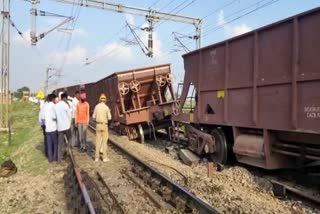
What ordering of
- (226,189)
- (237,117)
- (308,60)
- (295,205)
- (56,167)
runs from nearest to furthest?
(295,205)
(308,60)
(226,189)
(237,117)
(56,167)

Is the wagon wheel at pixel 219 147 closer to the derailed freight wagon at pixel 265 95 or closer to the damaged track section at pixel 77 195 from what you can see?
the derailed freight wagon at pixel 265 95

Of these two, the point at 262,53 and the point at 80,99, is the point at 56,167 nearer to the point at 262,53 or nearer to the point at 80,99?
the point at 80,99

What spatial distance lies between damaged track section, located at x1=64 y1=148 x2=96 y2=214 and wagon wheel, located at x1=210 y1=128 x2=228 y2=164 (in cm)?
386

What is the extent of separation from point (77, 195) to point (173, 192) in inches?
71.1

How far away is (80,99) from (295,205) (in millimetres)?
8626

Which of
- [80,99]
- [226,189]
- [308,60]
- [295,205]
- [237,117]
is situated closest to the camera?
[295,205]

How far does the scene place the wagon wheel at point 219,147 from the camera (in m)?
11.9

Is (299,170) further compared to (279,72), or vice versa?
(299,170)

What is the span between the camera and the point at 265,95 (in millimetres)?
9547

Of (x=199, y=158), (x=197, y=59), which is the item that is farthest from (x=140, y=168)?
(x=197, y=59)

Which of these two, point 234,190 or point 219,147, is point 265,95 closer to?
point 234,190

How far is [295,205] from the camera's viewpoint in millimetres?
7742

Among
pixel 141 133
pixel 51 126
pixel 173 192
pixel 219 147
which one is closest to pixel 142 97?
pixel 141 133

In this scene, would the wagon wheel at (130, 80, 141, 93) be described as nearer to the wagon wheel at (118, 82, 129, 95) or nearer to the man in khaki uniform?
the wagon wheel at (118, 82, 129, 95)
